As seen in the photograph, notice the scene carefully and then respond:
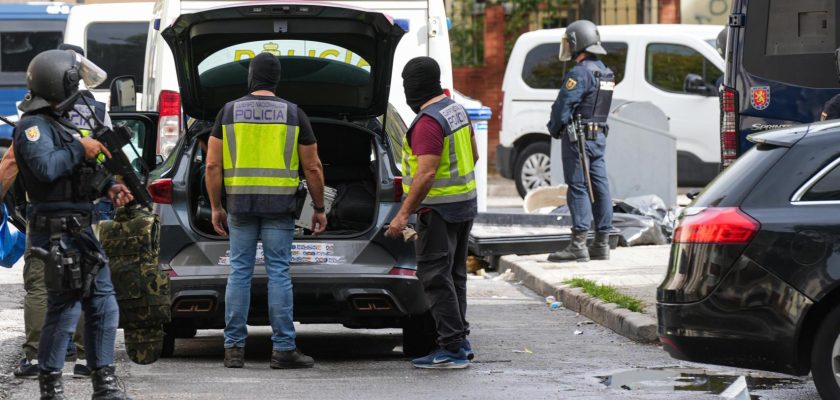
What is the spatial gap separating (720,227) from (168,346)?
3325mm

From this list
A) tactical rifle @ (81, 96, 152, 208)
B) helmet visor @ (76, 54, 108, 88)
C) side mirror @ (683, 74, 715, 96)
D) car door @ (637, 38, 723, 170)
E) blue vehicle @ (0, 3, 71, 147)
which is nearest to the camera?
tactical rifle @ (81, 96, 152, 208)

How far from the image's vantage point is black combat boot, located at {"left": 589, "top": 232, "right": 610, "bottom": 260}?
13.4 metres

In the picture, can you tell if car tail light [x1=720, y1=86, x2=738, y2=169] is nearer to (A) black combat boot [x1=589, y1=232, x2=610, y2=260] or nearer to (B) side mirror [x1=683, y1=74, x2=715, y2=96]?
(A) black combat boot [x1=589, y1=232, x2=610, y2=260]

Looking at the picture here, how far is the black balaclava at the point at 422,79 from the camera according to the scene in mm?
8336

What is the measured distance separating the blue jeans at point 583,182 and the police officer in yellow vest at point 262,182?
4.96 meters

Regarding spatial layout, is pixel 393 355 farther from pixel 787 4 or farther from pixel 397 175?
pixel 787 4

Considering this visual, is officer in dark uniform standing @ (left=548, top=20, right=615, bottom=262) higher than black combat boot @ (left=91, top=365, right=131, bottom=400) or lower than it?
higher

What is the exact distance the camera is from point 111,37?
1897 centimetres

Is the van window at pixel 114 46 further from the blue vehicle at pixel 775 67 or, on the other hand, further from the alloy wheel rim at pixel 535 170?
the blue vehicle at pixel 775 67

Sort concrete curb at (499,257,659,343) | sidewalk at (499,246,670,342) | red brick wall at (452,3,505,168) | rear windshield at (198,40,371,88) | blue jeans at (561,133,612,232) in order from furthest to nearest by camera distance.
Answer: red brick wall at (452,3,505,168), blue jeans at (561,133,612,232), sidewalk at (499,246,670,342), concrete curb at (499,257,659,343), rear windshield at (198,40,371,88)

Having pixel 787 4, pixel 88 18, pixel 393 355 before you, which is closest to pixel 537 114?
pixel 88 18

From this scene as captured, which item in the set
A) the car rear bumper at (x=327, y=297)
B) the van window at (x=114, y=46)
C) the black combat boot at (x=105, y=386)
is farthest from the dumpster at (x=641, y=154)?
the black combat boot at (x=105, y=386)

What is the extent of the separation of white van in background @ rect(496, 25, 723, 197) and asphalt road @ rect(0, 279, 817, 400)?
29.2 feet

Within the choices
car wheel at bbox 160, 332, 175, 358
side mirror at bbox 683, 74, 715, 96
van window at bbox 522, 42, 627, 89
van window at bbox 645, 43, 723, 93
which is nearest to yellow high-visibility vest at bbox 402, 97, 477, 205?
car wheel at bbox 160, 332, 175, 358
